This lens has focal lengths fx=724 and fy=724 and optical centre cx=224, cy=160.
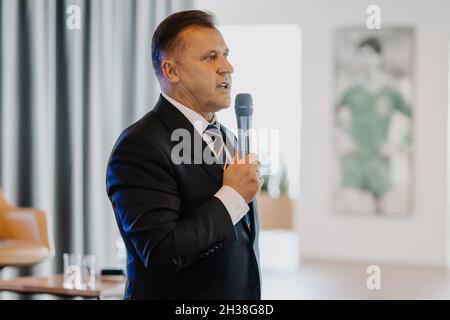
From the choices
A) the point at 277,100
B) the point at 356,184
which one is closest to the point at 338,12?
the point at 277,100

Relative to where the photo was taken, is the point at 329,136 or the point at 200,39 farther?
the point at 329,136

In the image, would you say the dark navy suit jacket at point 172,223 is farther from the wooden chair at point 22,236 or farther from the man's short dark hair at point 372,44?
the man's short dark hair at point 372,44

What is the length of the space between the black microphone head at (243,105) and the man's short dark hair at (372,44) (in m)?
5.03

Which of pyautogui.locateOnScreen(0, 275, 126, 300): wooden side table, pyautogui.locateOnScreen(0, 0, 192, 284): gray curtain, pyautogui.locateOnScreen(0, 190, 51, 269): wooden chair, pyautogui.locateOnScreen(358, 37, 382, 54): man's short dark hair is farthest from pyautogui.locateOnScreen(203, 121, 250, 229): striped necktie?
pyautogui.locateOnScreen(358, 37, 382, 54): man's short dark hair

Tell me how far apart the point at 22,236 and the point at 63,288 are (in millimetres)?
1758

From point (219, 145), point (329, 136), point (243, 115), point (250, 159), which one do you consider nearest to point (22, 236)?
point (329, 136)

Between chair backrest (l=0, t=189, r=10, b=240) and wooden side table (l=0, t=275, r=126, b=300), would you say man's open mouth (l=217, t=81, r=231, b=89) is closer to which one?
wooden side table (l=0, t=275, r=126, b=300)

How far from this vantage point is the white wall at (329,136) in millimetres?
6176

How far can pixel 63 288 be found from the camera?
290 centimetres

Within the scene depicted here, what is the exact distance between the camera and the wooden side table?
9.28 ft

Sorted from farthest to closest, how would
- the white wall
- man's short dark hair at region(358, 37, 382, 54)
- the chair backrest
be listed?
man's short dark hair at region(358, 37, 382, 54)
the white wall
the chair backrest

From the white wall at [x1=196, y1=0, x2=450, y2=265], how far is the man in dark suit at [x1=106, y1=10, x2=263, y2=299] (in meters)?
4.65

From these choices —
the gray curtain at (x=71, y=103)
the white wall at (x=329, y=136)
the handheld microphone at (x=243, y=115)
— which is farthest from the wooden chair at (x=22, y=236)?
the handheld microphone at (x=243, y=115)

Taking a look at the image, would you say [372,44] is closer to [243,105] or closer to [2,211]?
[2,211]
